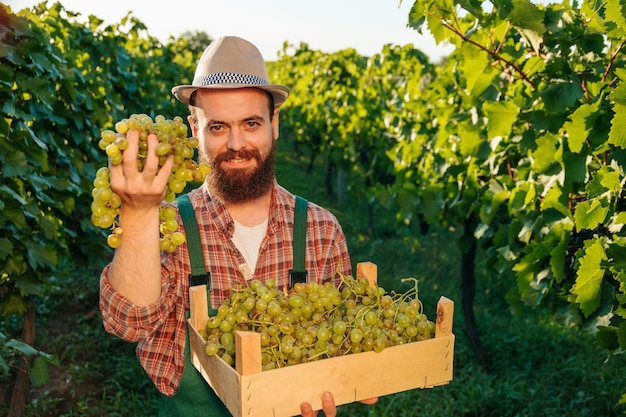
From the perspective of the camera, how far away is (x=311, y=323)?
1.83 m

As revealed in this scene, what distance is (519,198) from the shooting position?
12.0ft

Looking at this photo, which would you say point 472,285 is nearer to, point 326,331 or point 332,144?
point 326,331

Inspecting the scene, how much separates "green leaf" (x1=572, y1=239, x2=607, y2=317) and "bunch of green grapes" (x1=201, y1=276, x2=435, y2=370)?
3.30ft

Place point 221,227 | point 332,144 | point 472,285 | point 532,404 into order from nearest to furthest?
point 221,227 < point 532,404 < point 472,285 < point 332,144

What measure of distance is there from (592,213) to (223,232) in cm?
169

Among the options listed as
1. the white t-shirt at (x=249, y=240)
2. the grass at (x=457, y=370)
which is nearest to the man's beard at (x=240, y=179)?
the white t-shirt at (x=249, y=240)

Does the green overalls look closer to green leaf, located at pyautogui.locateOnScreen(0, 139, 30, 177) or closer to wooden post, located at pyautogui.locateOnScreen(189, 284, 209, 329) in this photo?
wooden post, located at pyautogui.locateOnScreen(189, 284, 209, 329)

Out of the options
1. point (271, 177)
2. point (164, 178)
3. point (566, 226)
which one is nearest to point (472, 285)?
point (566, 226)

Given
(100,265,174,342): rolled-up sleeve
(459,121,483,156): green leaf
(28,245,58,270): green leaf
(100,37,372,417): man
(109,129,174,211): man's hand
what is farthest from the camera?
(459,121,483,156): green leaf

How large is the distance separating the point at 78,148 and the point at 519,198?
136 inches

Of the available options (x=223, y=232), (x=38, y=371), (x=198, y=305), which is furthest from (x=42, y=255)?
(x=198, y=305)

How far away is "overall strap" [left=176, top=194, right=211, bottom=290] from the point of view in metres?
2.06

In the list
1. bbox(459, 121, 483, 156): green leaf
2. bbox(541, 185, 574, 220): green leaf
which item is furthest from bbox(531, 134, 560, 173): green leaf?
bbox(459, 121, 483, 156): green leaf

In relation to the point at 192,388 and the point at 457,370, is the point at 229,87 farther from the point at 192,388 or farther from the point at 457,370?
the point at 457,370
